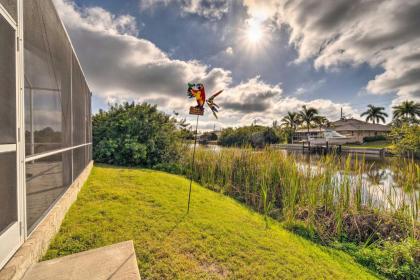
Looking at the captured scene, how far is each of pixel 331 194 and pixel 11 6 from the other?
548 cm

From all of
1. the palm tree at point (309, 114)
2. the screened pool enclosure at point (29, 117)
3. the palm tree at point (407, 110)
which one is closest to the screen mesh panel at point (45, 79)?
the screened pool enclosure at point (29, 117)

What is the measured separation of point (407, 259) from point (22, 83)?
16.9ft

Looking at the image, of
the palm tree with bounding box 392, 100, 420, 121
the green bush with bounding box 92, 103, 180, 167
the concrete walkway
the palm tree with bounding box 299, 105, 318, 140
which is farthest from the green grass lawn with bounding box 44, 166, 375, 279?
the palm tree with bounding box 392, 100, 420, 121

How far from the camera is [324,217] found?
164 inches

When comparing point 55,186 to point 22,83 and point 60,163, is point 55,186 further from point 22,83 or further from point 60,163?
point 22,83

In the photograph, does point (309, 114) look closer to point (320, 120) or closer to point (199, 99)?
point (320, 120)

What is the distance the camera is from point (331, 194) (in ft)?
14.0

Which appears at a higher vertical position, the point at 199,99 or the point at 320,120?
the point at 320,120

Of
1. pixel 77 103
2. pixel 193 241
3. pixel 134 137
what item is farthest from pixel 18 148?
pixel 134 137

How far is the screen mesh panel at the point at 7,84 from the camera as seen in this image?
1408mm

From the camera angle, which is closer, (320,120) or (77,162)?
(77,162)

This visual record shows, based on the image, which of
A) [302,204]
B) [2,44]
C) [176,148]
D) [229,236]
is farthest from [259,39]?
[2,44]

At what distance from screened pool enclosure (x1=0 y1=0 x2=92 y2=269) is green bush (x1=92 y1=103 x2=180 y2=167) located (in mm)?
5185

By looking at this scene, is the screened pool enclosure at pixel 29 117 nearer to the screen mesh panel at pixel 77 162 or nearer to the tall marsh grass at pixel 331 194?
the screen mesh panel at pixel 77 162
